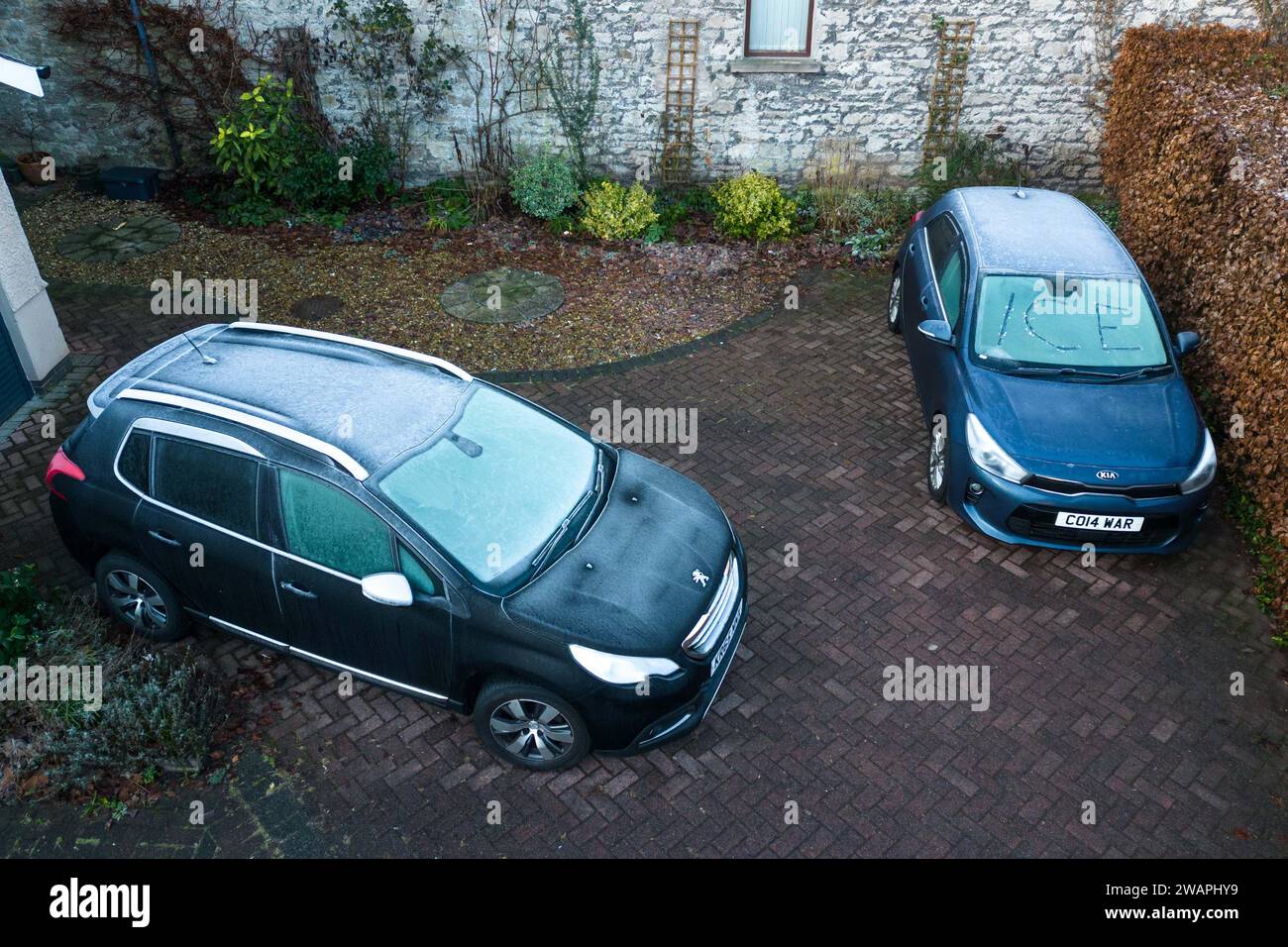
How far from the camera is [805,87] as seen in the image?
11273 mm

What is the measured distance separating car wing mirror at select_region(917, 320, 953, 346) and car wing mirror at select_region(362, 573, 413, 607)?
452cm

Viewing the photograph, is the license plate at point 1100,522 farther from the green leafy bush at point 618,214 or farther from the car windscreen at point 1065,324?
the green leafy bush at point 618,214

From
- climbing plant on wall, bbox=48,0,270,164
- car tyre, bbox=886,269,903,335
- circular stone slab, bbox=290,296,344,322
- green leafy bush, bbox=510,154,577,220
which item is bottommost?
circular stone slab, bbox=290,296,344,322

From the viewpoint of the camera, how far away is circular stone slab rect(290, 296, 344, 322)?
9789 millimetres

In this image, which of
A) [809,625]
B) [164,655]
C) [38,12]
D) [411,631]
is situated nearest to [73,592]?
[164,655]

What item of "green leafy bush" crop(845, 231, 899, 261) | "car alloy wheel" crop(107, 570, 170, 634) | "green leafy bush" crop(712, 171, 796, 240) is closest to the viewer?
"car alloy wheel" crop(107, 570, 170, 634)

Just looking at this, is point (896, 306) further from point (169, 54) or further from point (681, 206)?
point (169, 54)

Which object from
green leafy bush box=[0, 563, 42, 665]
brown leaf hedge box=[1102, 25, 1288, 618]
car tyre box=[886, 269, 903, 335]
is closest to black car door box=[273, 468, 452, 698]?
green leafy bush box=[0, 563, 42, 665]

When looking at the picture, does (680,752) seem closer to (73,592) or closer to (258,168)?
(73,592)

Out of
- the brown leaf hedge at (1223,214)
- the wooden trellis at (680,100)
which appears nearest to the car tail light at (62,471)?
the brown leaf hedge at (1223,214)

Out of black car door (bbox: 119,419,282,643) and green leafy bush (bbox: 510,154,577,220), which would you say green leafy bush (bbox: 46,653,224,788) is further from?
green leafy bush (bbox: 510,154,577,220)

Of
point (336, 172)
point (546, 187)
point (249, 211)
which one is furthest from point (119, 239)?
point (546, 187)

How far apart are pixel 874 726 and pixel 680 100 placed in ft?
27.2
